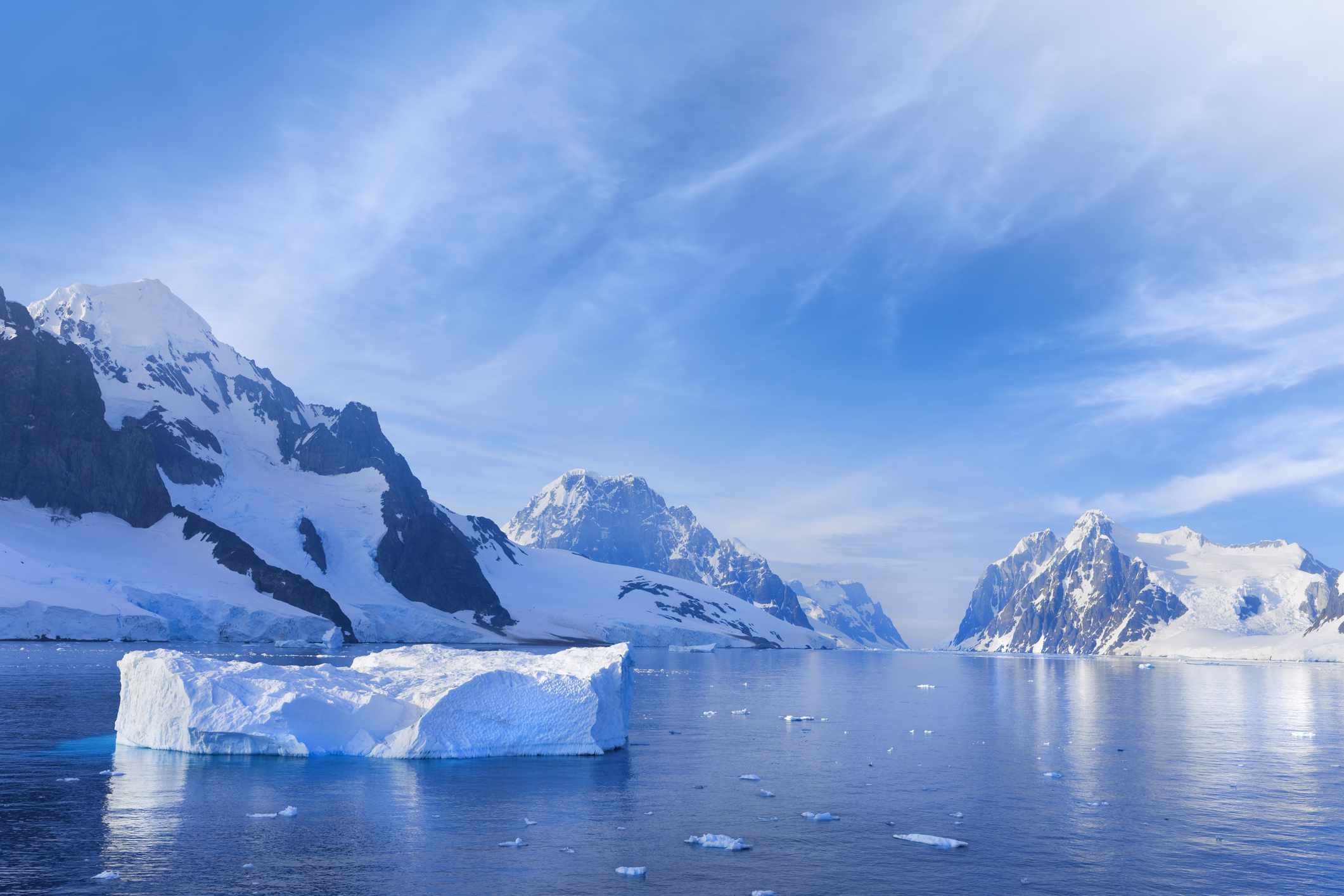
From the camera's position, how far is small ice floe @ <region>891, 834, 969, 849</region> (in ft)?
92.6

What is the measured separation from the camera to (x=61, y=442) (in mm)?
177000

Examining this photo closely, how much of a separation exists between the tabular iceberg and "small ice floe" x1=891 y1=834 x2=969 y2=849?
19.1 meters

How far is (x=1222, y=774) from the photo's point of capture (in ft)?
142

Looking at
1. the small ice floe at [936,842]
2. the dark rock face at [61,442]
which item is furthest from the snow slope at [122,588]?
the small ice floe at [936,842]

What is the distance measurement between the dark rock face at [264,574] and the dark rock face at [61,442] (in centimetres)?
951

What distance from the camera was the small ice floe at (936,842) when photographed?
2822 cm

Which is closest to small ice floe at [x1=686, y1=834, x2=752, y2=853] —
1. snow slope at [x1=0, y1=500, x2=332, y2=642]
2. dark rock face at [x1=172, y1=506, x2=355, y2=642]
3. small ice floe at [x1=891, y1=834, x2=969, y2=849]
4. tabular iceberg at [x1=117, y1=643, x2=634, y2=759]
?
small ice floe at [x1=891, y1=834, x2=969, y2=849]

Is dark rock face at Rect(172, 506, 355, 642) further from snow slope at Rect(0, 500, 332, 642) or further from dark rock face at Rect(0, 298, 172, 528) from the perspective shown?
dark rock face at Rect(0, 298, 172, 528)

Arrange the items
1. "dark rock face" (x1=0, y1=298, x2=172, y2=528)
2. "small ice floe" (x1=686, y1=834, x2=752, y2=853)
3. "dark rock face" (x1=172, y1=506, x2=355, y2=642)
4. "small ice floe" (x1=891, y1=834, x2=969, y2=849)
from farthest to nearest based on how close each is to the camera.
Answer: "dark rock face" (x1=0, y1=298, x2=172, y2=528) < "dark rock face" (x1=172, y1=506, x2=355, y2=642) < "small ice floe" (x1=891, y1=834, x2=969, y2=849) < "small ice floe" (x1=686, y1=834, x2=752, y2=853)

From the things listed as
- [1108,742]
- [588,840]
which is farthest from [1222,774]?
[588,840]

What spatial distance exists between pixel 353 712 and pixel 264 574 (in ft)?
471

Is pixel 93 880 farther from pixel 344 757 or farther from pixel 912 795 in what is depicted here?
pixel 912 795

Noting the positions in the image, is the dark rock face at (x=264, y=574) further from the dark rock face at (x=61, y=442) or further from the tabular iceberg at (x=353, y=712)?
the tabular iceberg at (x=353, y=712)

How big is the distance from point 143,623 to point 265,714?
10652 cm
